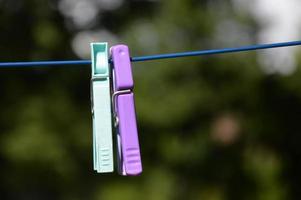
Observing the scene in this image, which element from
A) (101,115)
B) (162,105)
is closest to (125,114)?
(101,115)

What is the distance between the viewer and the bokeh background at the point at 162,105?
5.64 metres

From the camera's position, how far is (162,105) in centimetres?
552

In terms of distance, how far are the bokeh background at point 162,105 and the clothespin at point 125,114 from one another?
394 cm

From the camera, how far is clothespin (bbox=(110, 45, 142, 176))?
4.91ft

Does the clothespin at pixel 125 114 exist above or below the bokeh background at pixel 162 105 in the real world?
below

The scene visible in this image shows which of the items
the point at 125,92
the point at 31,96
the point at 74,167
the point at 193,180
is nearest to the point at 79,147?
the point at 74,167

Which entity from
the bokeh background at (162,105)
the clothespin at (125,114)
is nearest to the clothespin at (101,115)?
the clothespin at (125,114)

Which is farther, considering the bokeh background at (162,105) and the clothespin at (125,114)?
the bokeh background at (162,105)

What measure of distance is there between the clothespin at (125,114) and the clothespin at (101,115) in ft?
0.07

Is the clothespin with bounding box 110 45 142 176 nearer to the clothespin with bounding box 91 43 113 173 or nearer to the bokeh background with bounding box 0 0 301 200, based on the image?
the clothespin with bounding box 91 43 113 173

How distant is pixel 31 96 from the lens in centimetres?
594

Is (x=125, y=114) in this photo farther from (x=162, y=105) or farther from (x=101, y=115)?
(x=162, y=105)

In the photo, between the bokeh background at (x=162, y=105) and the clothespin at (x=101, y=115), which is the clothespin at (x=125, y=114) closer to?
Answer: the clothespin at (x=101, y=115)

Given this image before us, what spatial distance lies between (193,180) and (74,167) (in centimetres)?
110
